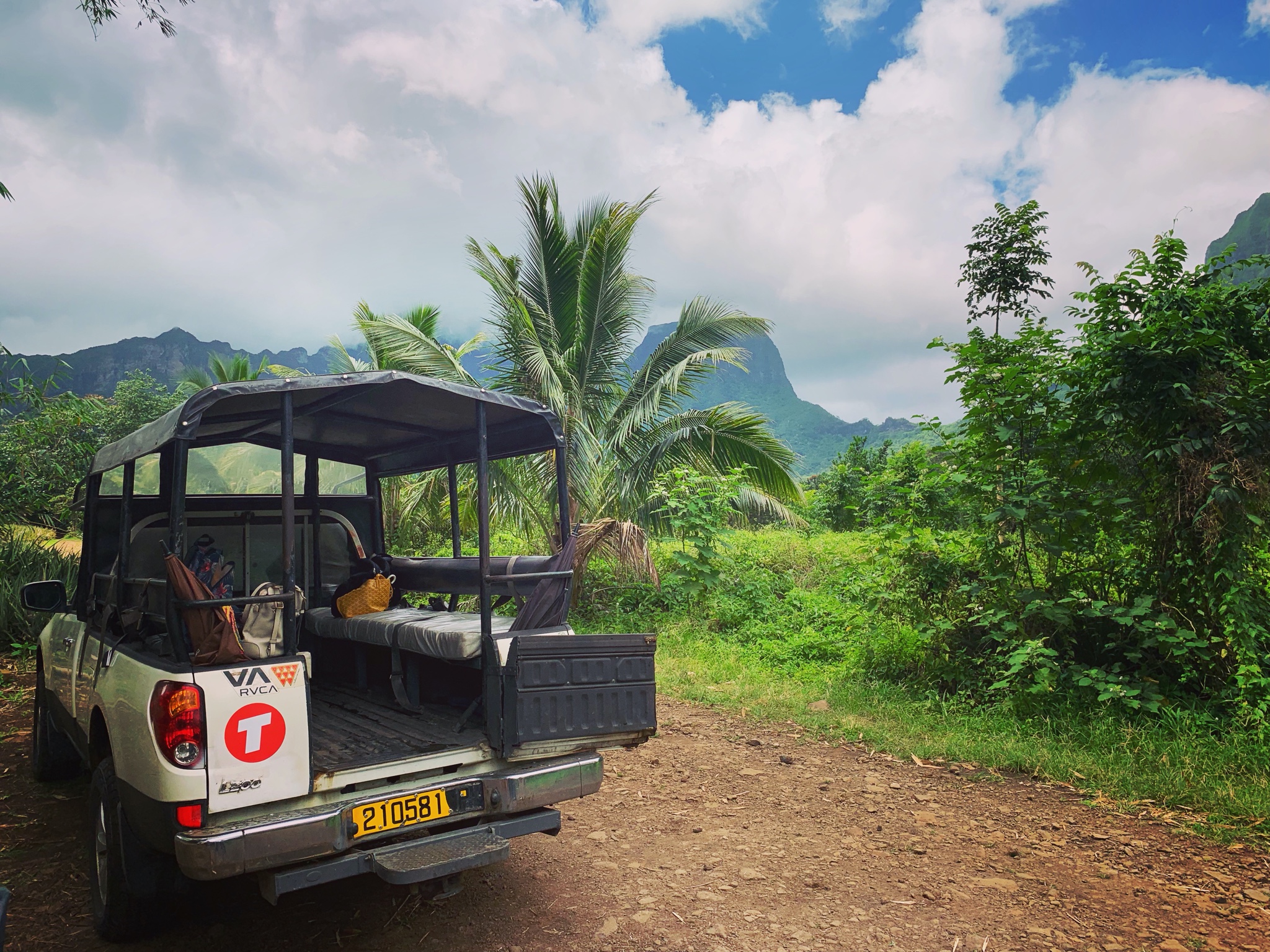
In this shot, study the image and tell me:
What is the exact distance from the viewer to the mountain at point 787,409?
11356cm

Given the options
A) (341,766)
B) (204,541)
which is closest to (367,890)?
(341,766)

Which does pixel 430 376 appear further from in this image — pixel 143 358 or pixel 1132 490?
pixel 143 358

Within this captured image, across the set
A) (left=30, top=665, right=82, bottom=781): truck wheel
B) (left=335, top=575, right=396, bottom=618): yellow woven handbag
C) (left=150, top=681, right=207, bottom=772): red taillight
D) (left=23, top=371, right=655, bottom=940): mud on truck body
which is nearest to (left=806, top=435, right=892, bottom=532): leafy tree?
(left=335, top=575, right=396, bottom=618): yellow woven handbag

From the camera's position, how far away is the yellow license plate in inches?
→ 115

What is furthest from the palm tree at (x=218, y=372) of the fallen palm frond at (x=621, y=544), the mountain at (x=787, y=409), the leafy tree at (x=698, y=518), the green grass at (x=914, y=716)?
the mountain at (x=787, y=409)

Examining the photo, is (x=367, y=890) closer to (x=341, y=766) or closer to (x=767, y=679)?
(x=341, y=766)

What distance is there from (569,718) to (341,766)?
90 centimetres

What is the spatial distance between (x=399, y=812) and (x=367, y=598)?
2.37m

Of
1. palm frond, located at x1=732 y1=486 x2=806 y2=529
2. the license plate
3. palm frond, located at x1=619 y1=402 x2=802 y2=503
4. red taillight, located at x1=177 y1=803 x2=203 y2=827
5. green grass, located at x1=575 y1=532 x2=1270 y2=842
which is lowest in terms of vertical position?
green grass, located at x1=575 y1=532 x2=1270 y2=842

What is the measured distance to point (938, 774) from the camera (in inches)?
212

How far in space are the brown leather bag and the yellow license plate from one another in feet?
2.30

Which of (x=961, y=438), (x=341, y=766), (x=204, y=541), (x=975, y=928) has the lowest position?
(x=975, y=928)

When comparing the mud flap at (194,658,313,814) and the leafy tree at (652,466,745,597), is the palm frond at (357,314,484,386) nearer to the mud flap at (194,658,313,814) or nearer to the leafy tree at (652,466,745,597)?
the leafy tree at (652,466,745,597)

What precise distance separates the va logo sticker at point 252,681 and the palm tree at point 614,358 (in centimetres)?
852
